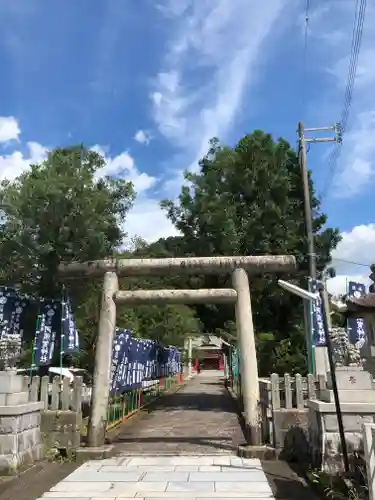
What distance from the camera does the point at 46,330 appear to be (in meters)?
11.8

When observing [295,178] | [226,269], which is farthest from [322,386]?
[295,178]

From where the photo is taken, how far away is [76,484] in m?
7.23

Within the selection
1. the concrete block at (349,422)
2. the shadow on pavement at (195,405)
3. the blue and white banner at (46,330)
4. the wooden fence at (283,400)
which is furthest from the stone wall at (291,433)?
the shadow on pavement at (195,405)

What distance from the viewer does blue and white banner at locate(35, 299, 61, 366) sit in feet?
38.1

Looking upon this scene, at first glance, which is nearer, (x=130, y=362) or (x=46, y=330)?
(x=46, y=330)

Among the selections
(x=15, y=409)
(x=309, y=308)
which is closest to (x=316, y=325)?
(x=309, y=308)

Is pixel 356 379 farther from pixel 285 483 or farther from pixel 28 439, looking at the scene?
pixel 28 439

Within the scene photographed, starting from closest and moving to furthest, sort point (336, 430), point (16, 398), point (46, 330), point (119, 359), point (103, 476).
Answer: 1. point (336, 430)
2. point (103, 476)
3. point (16, 398)
4. point (46, 330)
5. point (119, 359)

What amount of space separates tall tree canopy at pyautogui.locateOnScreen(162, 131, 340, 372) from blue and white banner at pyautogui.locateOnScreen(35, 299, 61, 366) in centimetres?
662

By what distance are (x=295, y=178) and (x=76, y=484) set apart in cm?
1471

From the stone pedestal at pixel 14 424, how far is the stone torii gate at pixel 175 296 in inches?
66.9

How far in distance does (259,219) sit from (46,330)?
883 centimetres

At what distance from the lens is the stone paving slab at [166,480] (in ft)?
21.7

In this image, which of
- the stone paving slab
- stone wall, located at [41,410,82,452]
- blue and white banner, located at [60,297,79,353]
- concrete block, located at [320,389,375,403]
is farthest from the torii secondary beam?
concrete block, located at [320,389,375,403]
